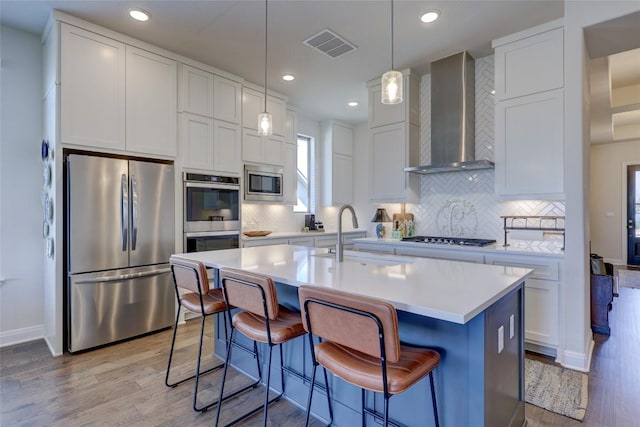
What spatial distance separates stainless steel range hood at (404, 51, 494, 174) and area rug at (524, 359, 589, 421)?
78.0 inches

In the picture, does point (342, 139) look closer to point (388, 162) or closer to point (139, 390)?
point (388, 162)

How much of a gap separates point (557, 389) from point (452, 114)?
109 inches

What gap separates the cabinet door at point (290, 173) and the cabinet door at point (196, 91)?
1.39 metres

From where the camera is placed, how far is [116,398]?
7.30 feet

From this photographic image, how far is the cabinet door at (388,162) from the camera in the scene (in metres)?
4.09

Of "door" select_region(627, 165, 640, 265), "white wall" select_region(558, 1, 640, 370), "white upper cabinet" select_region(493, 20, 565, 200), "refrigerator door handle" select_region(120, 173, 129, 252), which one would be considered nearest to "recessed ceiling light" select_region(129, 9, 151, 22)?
"refrigerator door handle" select_region(120, 173, 129, 252)

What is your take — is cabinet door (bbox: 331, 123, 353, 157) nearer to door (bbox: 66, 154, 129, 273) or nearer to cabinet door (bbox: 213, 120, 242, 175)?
cabinet door (bbox: 213, 120, 242, 175)

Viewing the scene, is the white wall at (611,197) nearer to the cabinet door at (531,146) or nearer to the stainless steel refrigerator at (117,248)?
the cabinet door at (531,146)

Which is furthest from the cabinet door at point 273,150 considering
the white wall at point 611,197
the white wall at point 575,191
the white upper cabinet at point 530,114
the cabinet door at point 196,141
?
the white wall at point 611,197

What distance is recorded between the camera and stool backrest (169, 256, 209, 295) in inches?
82.4

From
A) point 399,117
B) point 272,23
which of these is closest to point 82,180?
point 272,23

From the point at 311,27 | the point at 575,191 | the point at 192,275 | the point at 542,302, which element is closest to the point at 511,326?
the point at 542,302

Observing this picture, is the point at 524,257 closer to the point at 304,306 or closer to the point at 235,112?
the point at 304,306

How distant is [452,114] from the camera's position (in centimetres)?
374
